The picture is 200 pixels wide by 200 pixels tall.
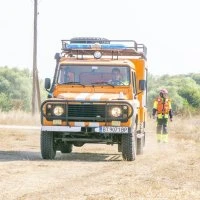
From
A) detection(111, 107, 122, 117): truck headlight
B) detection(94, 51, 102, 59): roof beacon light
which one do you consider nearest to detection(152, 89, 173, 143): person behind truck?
detection(94, 51, 102, 59): roof beacon light

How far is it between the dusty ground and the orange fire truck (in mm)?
537

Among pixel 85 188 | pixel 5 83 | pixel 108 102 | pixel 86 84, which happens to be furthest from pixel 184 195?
pixel 5 83

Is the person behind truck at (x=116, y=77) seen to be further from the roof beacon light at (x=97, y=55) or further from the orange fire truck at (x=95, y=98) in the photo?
the roof beacon light at (x=97, y=55)

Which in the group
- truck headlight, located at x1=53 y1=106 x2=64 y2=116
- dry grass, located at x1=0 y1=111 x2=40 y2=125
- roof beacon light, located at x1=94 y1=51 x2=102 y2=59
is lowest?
dry grass, located at x1=0 y1=111 x2=40 y2=125

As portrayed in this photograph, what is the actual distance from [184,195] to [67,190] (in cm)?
161

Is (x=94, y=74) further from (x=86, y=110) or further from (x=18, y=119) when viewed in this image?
(x=18, y=119)

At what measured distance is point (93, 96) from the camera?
14758mm

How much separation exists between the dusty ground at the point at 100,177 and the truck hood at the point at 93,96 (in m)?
1.36

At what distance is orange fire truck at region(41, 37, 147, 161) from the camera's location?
14.5 m

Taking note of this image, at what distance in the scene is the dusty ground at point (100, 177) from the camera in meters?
8.95

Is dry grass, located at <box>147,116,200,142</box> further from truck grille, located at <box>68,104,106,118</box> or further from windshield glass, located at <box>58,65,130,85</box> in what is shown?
truck grille, located at <box>68,104,106,118</box>

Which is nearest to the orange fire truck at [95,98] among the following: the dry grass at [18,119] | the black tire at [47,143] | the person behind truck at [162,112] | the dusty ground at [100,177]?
the black tire at [47,143]

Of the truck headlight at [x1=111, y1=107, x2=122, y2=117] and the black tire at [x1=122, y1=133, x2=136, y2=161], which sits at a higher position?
the truck headlight at [x1=111, y1=107, x2=122, y2=117]

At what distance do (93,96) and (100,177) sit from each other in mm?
3900
